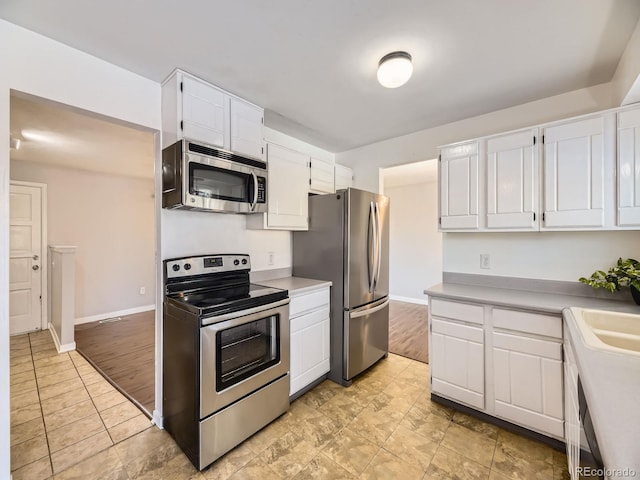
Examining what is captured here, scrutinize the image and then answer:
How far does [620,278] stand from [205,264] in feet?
9.63

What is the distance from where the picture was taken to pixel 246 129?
7.53 feet

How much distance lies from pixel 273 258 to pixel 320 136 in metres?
1.51

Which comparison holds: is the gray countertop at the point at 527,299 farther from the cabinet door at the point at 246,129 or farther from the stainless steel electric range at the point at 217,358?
the cabinet door at the point at 246,129

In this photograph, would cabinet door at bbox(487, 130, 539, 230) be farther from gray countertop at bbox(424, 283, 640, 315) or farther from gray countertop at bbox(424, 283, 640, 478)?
gray countertop at bbox(424, 283, 640, 478)

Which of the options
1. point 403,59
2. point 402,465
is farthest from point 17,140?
point 402,465

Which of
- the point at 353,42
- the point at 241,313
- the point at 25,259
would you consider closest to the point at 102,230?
the point at 25,259

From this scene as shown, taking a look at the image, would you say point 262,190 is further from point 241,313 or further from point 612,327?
point 612,327

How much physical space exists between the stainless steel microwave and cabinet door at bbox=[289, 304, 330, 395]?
106 centimetres

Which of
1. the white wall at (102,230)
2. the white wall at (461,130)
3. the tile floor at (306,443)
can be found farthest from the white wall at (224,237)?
the white wall at (102,230)

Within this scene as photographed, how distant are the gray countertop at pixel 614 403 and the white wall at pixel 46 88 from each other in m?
2.51

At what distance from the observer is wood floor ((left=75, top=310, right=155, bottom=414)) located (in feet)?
8.39

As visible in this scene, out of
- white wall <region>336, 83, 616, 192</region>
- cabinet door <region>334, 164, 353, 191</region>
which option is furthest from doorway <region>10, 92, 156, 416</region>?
white wall <region>336, 83, 616, 192</region>

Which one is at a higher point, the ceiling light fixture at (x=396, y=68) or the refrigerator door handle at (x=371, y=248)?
the ceiling light fixture at (x=396, y=68)

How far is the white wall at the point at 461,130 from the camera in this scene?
2.15 meters
